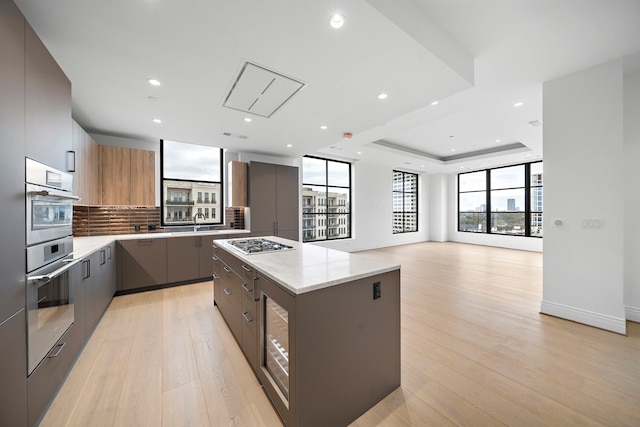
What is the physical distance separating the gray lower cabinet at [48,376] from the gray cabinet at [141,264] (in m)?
1.95

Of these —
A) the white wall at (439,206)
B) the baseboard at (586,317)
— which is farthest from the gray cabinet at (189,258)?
the white wall at (439,206)

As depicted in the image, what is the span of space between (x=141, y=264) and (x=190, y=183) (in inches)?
70.5

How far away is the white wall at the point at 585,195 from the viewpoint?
252 centimetres

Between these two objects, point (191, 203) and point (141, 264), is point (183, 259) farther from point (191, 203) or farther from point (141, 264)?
point (191, 203)

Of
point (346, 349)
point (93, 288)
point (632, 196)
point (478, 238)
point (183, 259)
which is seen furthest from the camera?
point (478, 238)

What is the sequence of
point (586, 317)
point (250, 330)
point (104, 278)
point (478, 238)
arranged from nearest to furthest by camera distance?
point (250, 330)
point (586, 317)
point (104, 278)
point (478, 238)

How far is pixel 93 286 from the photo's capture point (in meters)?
2.54

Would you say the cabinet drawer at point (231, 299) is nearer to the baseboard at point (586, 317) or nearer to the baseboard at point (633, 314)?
the baseboard at point (586, 317)

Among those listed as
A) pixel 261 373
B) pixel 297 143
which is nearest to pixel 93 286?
pixel 261 373

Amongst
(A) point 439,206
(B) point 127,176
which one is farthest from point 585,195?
(A) point 439,206

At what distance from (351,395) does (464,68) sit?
2.93m

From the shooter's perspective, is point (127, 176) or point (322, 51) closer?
point (322, 51)

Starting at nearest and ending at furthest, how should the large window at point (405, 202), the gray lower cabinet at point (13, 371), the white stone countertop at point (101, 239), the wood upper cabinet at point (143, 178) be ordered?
1. the gray lower cabinet at point (13, 371)
2. the white stone countertop at point (101, 239)
3. the wood upper cabinet at point (143, 178)
4. the large window at point (405, 202)

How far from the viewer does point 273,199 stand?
5.32 metres
